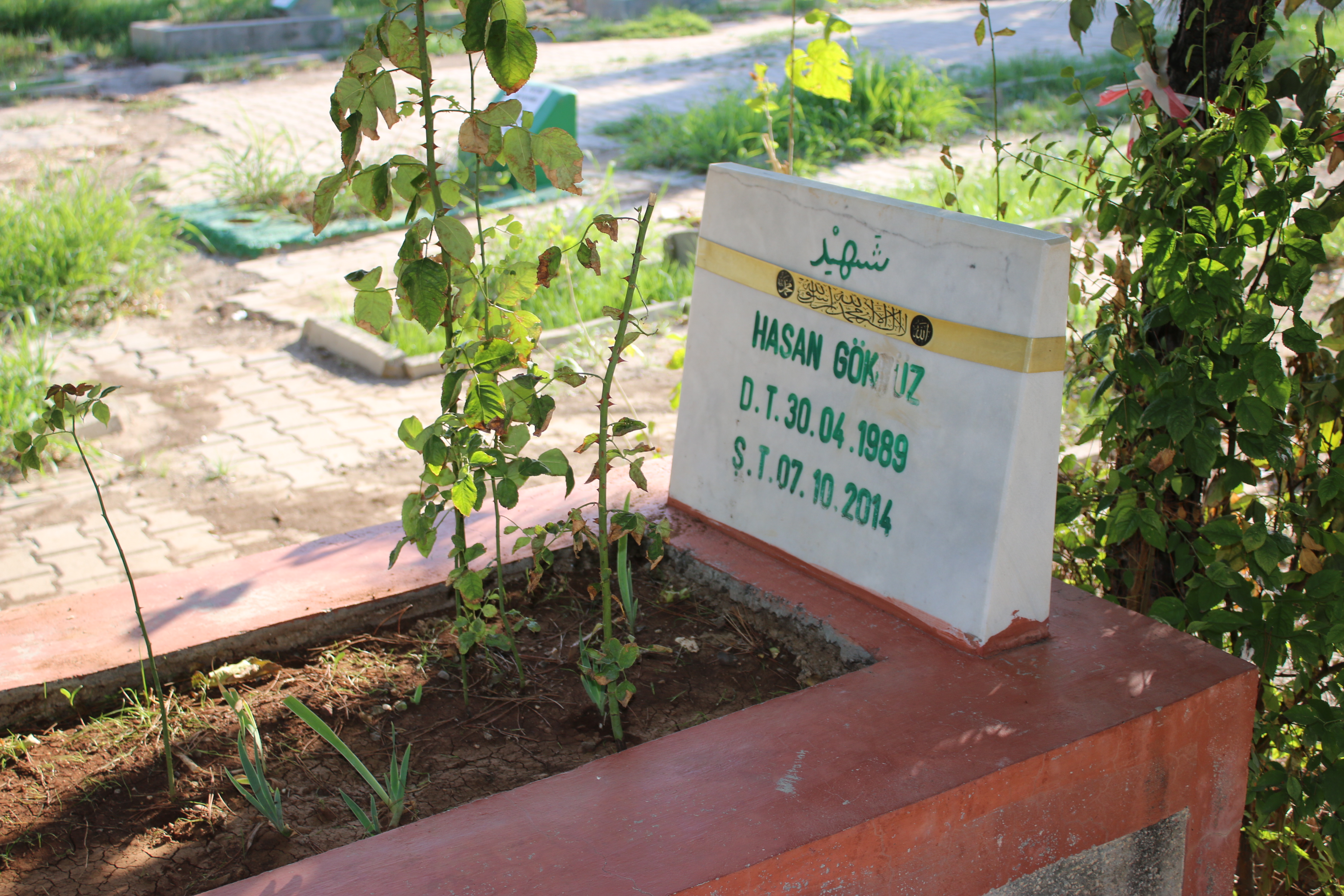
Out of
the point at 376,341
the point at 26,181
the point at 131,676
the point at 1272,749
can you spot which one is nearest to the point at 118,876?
the point at 131,676

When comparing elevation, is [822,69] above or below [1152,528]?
above

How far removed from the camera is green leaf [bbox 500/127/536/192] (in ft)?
5.78

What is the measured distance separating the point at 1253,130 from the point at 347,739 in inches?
76.0

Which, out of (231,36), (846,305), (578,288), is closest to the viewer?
(846,305)

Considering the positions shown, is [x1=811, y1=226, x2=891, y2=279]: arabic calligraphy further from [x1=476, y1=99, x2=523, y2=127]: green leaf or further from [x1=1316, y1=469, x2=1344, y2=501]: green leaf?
[x1=1316, y1=469, x2=1344, y2=501]: green leaf

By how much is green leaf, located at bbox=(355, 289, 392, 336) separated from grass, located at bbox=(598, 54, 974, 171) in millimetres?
6675

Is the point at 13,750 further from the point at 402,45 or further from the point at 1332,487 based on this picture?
the point at 1332,487

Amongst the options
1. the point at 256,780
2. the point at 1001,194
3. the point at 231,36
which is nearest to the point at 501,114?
the point at 256,780

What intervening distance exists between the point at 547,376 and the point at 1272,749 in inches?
69.2

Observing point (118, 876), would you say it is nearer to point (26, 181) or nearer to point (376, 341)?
point (376, 341)

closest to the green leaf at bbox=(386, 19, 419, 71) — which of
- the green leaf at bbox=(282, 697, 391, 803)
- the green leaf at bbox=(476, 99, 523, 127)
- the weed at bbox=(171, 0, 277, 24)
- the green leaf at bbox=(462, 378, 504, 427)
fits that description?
the green leaf at bbox=(476, 99, 523, 127)

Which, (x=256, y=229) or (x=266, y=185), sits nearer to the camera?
(x=256, y=229)

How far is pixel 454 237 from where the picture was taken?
5.72ft

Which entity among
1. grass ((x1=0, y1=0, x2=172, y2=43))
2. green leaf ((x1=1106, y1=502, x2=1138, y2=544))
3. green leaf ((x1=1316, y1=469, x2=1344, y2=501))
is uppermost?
grass ((x1=0, y1=0, x2=172, y2=43))
